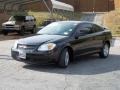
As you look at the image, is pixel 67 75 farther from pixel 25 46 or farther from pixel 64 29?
pixel 64 29

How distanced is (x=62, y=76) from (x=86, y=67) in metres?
2.02

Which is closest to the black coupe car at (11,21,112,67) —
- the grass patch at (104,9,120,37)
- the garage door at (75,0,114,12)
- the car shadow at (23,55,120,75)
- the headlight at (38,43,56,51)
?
the headlight at (38,43,56,51)

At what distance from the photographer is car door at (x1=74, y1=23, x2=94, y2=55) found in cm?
1291

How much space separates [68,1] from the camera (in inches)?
2650

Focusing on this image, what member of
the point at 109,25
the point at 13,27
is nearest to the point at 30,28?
the point at 13,27

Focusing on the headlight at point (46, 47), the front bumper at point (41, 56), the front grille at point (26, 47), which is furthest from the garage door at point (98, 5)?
the front bumper at point (41, 56)

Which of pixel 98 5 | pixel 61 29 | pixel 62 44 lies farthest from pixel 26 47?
pixel 98 5

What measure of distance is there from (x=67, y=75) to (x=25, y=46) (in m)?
1.87

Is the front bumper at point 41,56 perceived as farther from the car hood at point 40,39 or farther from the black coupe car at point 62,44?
the car hood at point 40,39

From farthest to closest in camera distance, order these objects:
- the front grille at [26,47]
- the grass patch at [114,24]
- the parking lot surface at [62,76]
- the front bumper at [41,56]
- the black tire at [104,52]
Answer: the grass patch at [114,24], the black tire at [104,52], the front grille at [26,47], the front bumper at [41,56], the parking lot surface at [62,76]

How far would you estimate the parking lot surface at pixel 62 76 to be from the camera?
916cm

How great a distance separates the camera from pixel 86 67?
1239cm

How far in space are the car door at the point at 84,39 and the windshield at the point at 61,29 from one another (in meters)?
0.27

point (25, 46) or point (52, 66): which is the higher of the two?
point (25, 46)
